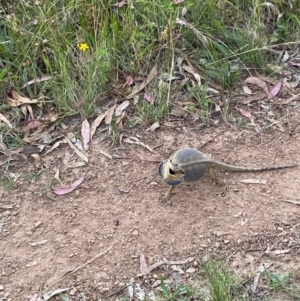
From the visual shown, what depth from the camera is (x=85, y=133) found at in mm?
Answer: 4035

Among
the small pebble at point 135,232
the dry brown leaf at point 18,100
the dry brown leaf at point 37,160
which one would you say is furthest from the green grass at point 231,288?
the dry brown leaf at point 18,100

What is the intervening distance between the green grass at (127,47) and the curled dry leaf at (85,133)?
6 centimetres

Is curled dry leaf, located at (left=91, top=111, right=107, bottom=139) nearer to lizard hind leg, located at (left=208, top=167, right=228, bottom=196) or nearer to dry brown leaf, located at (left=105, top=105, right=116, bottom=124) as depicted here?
dry brown leaf, located at (left=105, top=105, right=116, bottom=124)

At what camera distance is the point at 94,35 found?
14.2ft

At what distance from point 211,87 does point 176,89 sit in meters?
0.23

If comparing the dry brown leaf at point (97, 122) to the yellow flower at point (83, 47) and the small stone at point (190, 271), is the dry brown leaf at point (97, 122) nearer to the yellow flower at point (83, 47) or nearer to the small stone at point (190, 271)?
the yellow flower at point (83, 47)

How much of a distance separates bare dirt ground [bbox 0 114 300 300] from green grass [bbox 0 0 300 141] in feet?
1.04

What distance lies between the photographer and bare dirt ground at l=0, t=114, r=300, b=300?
3357mm

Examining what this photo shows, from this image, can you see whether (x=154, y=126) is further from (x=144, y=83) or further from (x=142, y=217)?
(x=142, y=217)

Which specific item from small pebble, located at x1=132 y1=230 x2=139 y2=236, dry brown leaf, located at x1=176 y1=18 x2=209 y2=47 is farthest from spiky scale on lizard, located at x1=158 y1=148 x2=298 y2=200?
dry brown leaf, located at x1=176 y1=18 x2=209 y2=47

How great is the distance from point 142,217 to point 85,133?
2.43 feet

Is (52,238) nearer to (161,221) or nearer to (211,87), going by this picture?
(161,221)

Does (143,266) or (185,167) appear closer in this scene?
(143,266)

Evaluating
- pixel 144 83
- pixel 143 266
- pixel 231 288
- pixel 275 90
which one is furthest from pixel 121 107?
pixel 231 288
